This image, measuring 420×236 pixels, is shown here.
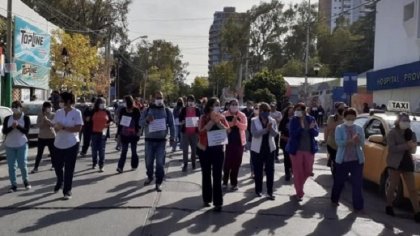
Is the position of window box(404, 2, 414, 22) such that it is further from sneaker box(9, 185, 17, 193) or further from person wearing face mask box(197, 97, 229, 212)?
sneaker box(9, 185, 17, 193)

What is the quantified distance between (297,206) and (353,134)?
1.53m

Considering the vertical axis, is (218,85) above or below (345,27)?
below

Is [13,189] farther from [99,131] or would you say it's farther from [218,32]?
[218,32]

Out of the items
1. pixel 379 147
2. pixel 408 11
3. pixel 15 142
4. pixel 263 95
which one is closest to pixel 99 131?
pixel 15 142

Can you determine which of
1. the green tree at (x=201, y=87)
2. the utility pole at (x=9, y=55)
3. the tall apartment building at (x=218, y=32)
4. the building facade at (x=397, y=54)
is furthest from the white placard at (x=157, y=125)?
the green tree at (x=201, y=87)

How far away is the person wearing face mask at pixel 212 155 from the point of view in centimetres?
879

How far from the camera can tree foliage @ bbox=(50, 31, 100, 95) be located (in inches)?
1604

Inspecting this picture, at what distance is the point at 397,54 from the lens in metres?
30.6

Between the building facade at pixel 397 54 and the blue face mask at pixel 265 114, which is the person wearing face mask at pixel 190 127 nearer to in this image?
the blue face mask at pixel 265 114

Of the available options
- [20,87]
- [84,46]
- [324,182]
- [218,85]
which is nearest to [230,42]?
[218,85]

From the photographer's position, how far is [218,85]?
109750mm

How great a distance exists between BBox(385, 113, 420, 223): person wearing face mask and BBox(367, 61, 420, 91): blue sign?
18.1 metres

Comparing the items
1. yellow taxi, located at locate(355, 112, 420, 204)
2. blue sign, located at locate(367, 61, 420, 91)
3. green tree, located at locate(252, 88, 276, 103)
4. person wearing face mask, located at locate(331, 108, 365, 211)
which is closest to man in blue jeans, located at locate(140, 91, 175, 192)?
person wearing face mask, located at locate(331, 108, 365, 211)

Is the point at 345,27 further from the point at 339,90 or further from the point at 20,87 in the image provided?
the point at 20,87
